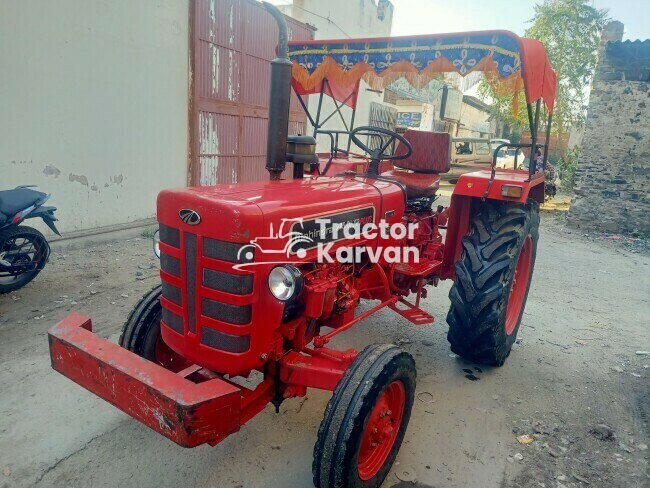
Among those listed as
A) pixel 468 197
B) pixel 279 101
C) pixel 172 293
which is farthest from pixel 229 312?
pixel 468 197

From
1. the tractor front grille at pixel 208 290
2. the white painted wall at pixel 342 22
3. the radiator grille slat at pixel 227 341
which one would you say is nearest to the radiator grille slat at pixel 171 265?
the tractor front grille at pixel 208 290

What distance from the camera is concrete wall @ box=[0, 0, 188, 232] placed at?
476cm

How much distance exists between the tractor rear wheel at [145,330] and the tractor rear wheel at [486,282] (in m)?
1.86

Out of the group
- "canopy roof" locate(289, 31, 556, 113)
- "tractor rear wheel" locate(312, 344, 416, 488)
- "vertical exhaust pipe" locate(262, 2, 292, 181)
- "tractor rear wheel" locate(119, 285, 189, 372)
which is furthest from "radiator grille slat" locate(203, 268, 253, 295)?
"canopy roof" locate(289, 31, 556, 113)

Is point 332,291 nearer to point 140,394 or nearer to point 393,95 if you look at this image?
point 140,394

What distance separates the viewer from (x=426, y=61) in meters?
3.34

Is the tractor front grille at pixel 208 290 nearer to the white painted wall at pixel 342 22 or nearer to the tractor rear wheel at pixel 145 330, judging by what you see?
the tractor rear wheel at pixel 145 330

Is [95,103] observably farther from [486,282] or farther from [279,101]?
[486,282]

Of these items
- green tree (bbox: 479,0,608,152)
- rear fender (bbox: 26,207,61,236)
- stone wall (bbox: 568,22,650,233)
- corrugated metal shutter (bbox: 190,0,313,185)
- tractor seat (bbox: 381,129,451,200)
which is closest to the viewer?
tractor seat (bbox: 381,129,451,200)

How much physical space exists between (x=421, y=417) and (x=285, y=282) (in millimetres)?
1456

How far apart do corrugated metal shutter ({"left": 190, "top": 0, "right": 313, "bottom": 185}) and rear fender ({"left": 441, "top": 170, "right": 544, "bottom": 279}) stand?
4447 millimetres

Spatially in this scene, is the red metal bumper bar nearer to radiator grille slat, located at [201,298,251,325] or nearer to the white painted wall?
radiator grille slat, located at [201,298,251,325]

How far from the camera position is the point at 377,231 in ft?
9.40

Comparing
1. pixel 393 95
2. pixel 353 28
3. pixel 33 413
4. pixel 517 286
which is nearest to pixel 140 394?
pixel 33 413
